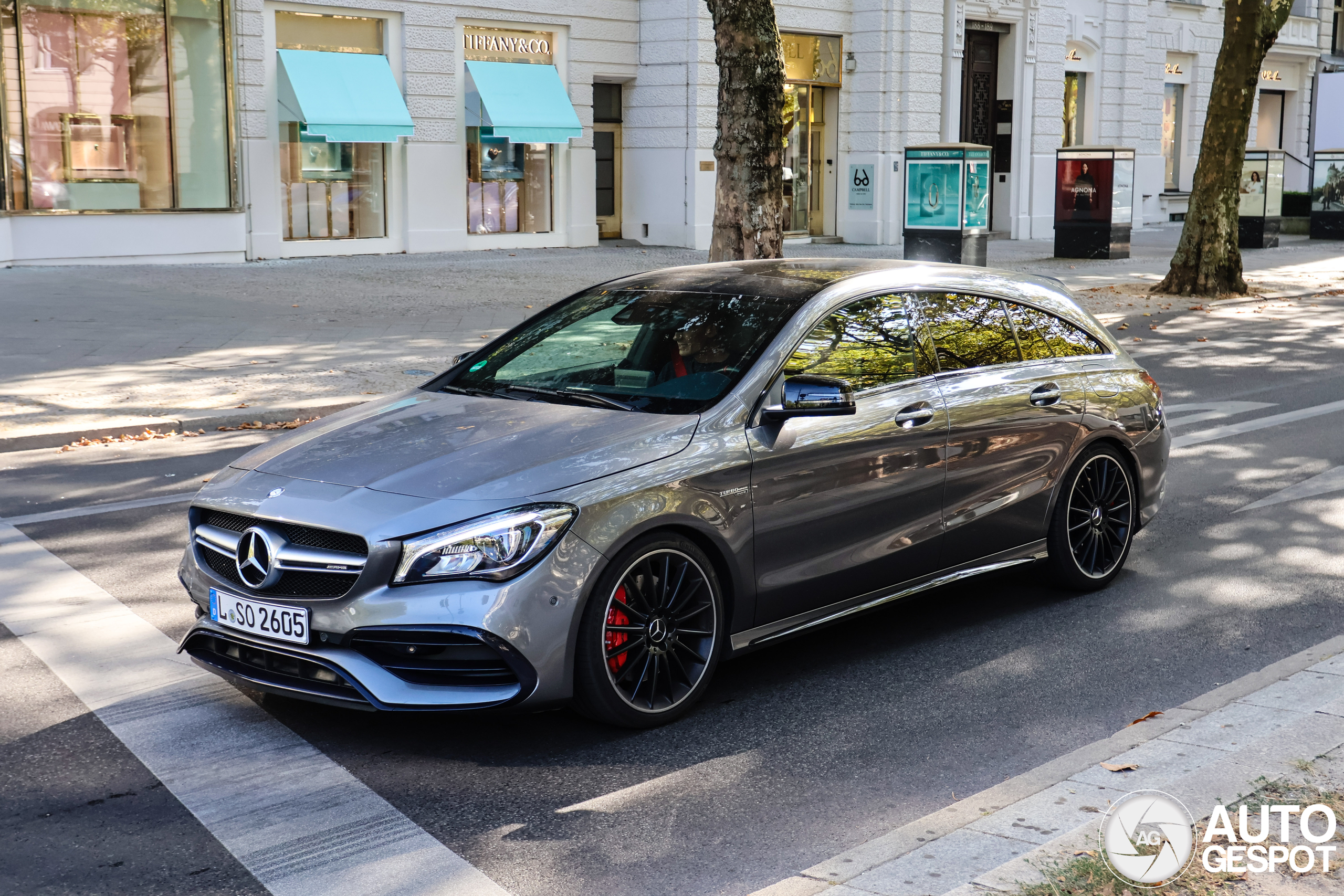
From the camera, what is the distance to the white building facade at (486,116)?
70.3 ft

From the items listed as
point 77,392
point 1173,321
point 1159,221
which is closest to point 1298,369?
point 1173,321

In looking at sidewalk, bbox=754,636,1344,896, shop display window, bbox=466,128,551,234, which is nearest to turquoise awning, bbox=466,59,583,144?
shop display window, bbox=466,128,551,234

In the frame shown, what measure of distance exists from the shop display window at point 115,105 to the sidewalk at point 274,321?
1.43 meters

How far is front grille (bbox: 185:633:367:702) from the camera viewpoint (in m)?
4.42

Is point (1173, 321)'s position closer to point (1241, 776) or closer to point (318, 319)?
point (318, 319)

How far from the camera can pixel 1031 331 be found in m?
6.33

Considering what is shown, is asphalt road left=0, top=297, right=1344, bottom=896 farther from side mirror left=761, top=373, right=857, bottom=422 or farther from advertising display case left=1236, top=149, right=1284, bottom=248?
advertising display case left=1236, top=149, right=1284, bottom=248

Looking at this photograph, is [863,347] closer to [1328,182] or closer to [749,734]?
[749,734]

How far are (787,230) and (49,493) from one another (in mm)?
23868

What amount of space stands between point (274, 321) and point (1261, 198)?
20.8 m

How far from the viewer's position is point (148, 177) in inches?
872

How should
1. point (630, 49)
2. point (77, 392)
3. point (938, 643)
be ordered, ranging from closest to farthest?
point (938, 643) → point (77, 392) → point (630, 49)

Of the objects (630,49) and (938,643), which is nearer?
(938,643)

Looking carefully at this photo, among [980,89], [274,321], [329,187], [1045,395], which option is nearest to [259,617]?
[1045,395]
